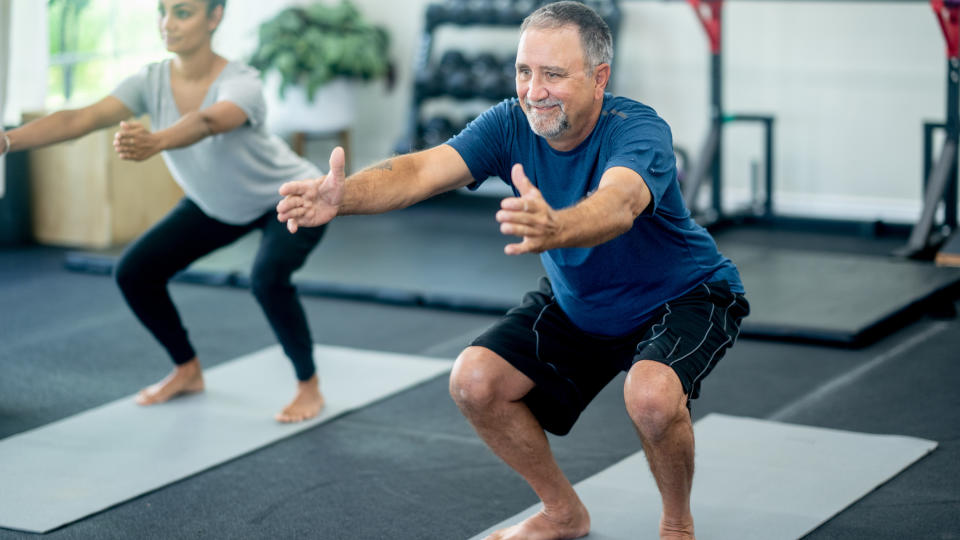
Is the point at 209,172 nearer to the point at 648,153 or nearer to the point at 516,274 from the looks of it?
the point at 648,153

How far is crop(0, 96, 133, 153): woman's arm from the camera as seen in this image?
288 cm

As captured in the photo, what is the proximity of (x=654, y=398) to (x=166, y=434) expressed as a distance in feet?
4.84

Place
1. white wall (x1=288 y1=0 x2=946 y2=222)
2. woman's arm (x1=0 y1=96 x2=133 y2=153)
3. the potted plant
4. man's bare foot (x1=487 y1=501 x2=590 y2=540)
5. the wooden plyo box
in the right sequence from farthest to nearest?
1. the potted plant
2. white wall (x1=288 y1=0 x2=946 y2=222)
3. the wooden plyo box
4. woman's arm (x1=0 y1=96 x2=133 y2=153)
5. man's bare foot (x1=487 y1=501 x2=590 y2=540)

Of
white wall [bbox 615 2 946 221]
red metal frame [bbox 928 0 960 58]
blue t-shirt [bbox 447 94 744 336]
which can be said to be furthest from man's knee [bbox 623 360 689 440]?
white wall [bbox 615 2 946 221]

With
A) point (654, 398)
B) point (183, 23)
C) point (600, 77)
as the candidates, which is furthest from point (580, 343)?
point (183, 23)

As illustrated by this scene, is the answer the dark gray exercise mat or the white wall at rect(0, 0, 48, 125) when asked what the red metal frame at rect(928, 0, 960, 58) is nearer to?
the dark gray exercise mat

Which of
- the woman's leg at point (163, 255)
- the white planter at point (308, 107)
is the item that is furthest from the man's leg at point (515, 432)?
the white planter at point (308, 107)

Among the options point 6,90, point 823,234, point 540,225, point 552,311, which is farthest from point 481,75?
point 540,225

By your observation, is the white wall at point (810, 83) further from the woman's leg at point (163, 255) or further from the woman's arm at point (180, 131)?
the woman's arm at point (180, 131)

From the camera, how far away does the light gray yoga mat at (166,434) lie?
8.55 ft

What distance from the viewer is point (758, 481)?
2596mm

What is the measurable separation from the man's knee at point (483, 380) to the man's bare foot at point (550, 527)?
0.25 meters

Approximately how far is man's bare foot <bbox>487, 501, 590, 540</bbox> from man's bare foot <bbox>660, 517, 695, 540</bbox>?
6.8 inches

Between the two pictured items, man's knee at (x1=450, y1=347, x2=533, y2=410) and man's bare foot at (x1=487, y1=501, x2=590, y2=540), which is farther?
man's bare foot at (x1=487, y1=501, x2=590, y2=540)
